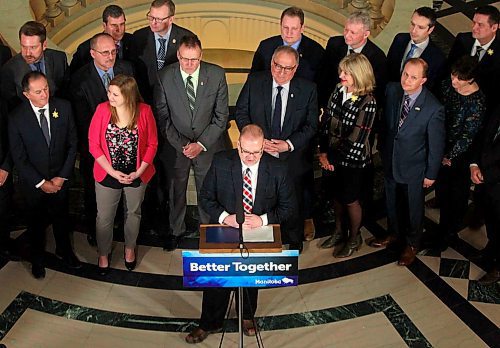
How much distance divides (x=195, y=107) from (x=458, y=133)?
5.93ft

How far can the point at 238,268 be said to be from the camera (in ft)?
11.6

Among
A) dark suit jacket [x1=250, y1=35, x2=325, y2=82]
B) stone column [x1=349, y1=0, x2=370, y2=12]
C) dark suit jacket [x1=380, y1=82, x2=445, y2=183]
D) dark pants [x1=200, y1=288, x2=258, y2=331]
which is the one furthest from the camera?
stone column [x1=349, y1=0, x2=370, y2=12]

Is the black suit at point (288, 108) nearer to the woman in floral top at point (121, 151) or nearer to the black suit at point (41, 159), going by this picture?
the woman in floral top at point (121, 151)

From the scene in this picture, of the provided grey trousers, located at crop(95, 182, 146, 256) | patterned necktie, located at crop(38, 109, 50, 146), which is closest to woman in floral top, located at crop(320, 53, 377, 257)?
grey trousers, located at crop(95, 182, 146, 256)

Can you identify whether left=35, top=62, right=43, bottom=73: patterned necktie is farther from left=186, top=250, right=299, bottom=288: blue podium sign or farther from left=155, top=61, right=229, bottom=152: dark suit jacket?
left=186, top=250, right=299, bottom=288: blue podium sign

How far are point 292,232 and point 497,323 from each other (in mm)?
1524

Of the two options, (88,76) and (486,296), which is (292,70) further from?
(486,296)

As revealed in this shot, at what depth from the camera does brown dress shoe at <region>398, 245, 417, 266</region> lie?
17.5 ft

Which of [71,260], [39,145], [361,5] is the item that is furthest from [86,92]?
[361,5]

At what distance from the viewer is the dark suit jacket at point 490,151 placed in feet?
15.9

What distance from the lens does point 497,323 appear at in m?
4.81

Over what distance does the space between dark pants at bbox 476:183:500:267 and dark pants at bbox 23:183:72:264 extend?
291 cm

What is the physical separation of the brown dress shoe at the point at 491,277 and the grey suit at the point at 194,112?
2022 mm

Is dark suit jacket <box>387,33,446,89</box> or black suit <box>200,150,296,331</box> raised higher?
dark suit jacket <box>387,33,446,89</box>
